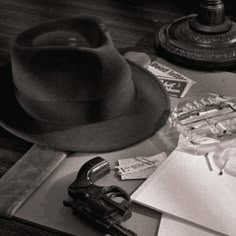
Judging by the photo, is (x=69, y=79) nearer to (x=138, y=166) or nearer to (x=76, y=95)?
(x=76, y=95)

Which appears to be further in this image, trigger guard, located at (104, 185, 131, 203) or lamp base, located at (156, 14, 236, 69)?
lamp base, located at (156, 14, 236, 69)

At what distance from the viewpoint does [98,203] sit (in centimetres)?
102

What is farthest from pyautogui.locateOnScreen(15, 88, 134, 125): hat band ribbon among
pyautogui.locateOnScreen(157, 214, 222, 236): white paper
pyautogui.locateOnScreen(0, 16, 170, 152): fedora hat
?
pyautogui.locateOnScreen(157, 214, 222, 236): white paper

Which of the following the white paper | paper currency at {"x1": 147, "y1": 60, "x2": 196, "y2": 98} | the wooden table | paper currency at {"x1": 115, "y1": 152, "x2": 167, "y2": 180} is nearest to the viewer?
the white paper

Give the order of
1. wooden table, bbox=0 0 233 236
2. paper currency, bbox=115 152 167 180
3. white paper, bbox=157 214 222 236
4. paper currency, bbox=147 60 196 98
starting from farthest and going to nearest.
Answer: wooden table, bbox=0 0 233 236 < paper currency, bbox=147 60 196 98 < paper currency, bbox=115 152 167 180 < white paper, bbox=157 214 222 236

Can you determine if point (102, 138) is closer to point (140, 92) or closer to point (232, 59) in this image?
point (140, 92)

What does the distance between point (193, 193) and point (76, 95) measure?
292mm

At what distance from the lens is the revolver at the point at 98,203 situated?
99cm

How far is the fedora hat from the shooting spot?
1.18 metres

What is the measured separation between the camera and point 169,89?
4.48 ft

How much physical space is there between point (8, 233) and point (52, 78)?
0.31 meters

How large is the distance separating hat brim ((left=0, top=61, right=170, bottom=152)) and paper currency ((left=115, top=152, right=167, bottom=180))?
0.17 ft

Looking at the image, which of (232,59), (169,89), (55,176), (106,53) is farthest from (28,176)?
(232,59)

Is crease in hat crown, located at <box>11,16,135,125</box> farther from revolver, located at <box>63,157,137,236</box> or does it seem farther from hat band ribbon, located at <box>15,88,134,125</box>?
revolver, located at <box>63,157,137,236</box>
